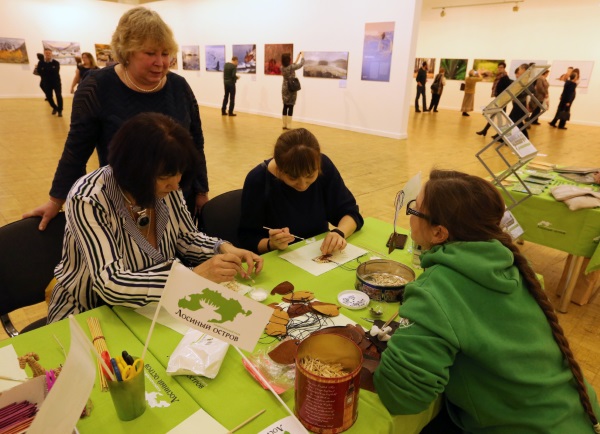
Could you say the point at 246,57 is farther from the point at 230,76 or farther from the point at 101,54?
the point at 101,54

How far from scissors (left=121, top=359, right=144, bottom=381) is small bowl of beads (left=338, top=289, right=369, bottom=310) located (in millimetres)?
639

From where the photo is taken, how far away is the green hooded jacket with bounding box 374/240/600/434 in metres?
0.86

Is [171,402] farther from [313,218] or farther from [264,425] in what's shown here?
[313,218]

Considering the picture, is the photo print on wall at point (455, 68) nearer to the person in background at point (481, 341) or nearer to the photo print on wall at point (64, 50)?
the photo print on wall at point (64, 50)

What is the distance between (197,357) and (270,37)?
33.6 ft

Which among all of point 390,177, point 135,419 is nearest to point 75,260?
point 135,419

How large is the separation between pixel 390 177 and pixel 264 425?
192 inches

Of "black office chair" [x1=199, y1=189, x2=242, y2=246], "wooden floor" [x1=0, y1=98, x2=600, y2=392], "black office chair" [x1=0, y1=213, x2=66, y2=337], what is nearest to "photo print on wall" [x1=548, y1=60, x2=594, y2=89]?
"wooden floor" [x1=0, y1=98, x2=600, y2=392]

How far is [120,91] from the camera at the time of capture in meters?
1.91

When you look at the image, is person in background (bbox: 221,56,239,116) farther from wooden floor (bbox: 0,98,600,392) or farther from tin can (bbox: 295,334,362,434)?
tin can (bbox: 295,334,362,434)

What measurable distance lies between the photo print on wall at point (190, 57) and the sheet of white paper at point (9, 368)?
12725 millimetres

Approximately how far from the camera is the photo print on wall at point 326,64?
8.82m

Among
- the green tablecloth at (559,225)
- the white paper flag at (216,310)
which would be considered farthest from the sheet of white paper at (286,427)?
the green tablecloth at (559,225)

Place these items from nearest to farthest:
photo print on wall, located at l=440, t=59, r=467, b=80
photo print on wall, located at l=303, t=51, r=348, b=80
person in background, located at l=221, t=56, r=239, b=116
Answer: photo print on wall, located at l=303, t=51, r=348, b=80 < person in background, located at l=221, t=56, r=239, b=116 < photo print on wall, located at l=440, t=59, r=467, b=80
